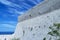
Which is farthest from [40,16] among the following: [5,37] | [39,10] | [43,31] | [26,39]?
[5,37]

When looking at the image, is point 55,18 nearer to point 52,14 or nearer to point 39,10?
point 52,14

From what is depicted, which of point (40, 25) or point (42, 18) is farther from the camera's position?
point (40, 25)

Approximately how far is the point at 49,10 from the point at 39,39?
1.88 meters

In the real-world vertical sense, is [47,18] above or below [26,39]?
above

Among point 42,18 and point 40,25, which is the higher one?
point 42,18

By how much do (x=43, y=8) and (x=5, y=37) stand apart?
27.2ft

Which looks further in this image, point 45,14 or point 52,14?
point 45,14

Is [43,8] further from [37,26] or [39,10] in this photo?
[37,26]

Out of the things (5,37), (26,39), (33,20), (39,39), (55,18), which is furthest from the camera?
(5,37)

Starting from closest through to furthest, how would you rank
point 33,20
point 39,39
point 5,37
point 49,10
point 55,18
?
point 55,18
point 49,10
point 39,39
point 33,20
point 5,37

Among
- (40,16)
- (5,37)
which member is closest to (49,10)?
(40,16)

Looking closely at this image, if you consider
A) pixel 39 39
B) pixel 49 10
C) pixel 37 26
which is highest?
pixel 49 10

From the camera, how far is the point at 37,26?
9.67m

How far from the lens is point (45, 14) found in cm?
872
